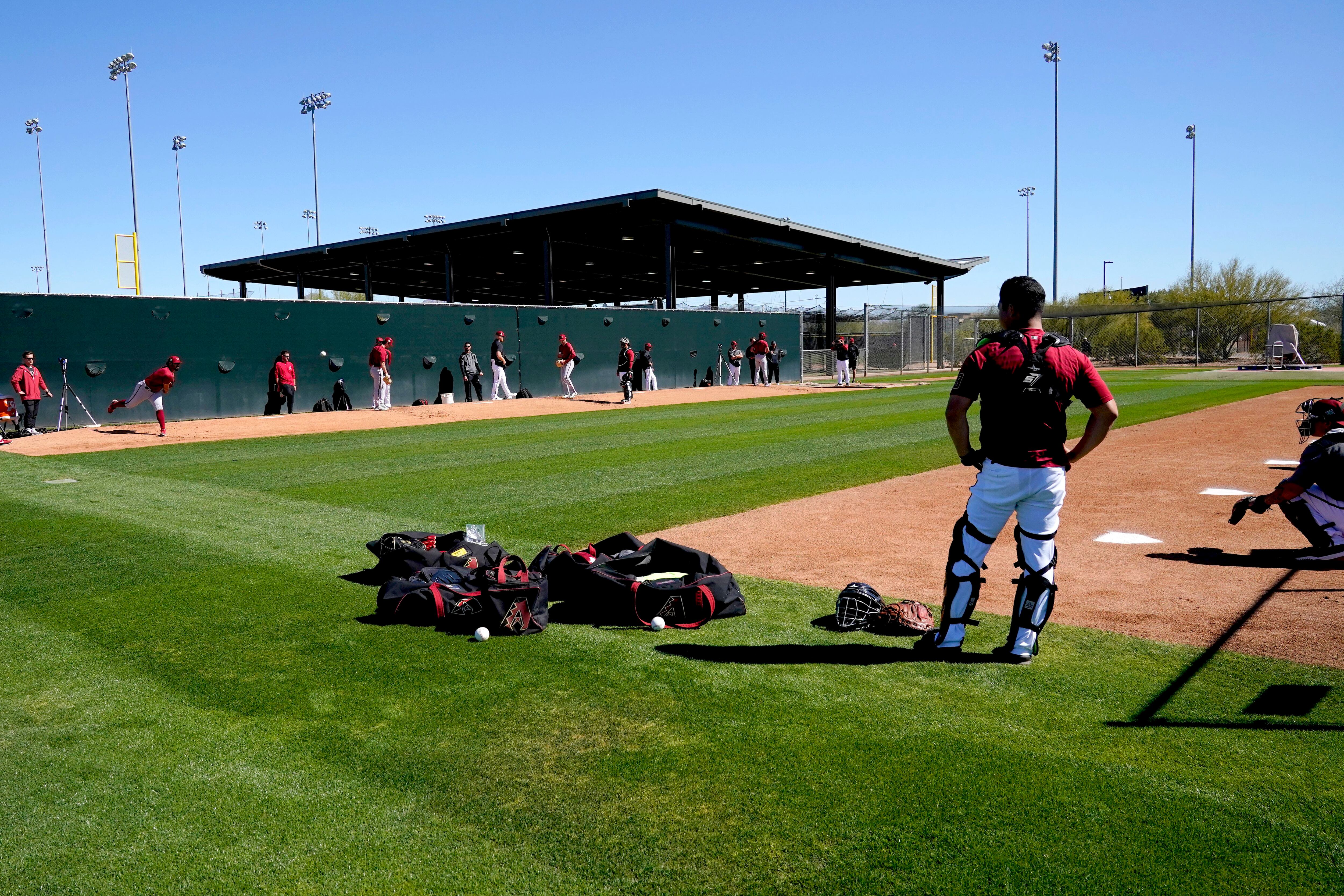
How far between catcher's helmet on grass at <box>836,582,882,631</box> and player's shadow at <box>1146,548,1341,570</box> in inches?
121

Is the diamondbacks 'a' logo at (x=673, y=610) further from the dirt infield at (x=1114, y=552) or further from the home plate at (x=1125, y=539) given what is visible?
the home plate at (x=1125, y=539)

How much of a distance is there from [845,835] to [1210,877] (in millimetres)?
1145

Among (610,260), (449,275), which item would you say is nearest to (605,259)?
(610,260)

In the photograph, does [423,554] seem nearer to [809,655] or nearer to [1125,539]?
[809,655]

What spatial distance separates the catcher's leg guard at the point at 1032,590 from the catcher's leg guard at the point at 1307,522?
341cm

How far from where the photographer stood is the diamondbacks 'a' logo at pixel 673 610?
6.03 metres

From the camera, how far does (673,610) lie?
6.04 meters

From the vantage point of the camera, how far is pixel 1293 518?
24.1ft

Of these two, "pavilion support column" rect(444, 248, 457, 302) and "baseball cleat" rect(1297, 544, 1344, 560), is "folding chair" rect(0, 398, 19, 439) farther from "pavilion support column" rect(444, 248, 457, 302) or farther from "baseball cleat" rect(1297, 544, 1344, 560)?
"pavilion support column" rect(444, 248, 457, 302)

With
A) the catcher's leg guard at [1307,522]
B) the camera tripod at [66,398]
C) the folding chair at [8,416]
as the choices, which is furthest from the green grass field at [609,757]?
the camera tripod at [66,398]

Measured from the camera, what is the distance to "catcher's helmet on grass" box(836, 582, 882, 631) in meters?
5.89

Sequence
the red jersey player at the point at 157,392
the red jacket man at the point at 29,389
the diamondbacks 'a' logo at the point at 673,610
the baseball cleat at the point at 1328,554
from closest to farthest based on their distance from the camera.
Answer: the diamondbacks 'a' logo at the point at 673,610
the baseball cleat at the point at 1328,554
the red jersey player at the point at 157,392
the red jacket man at the point at 29,389

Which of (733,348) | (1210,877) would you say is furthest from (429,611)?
(733,348)

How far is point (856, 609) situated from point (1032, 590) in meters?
1.21
